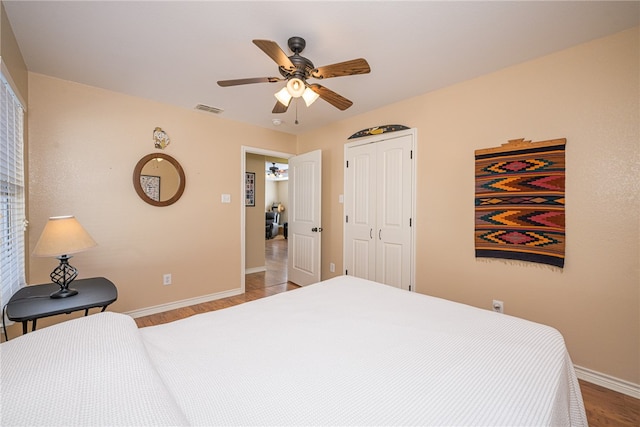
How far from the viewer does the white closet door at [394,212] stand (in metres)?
2.94

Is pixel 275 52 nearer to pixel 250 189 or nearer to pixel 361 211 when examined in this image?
pixel 361 211

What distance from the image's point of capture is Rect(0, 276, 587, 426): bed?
67cm

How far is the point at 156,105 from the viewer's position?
9.82 feet

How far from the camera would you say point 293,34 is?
5.91ft

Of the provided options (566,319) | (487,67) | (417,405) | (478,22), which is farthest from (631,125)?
(417,405)

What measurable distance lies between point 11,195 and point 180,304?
73.6 inches

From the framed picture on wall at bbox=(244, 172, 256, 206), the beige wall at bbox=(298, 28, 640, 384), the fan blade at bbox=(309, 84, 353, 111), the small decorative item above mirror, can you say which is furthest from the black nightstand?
the framed picture on wall at bbox=(244, 172, 256, 206)

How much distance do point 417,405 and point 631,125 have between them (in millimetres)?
2326

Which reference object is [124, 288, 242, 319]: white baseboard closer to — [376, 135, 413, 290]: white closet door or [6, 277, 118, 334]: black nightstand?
[6, 277, 118, 334]: black nightstand

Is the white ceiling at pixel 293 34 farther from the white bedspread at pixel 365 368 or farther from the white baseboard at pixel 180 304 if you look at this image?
the white baseboard at pixel 180 304

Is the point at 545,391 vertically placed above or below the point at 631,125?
below

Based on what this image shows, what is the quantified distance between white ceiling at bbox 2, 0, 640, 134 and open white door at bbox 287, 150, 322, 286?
1.46m

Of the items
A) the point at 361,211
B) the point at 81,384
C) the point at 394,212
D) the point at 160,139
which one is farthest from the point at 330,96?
the point at 160,139

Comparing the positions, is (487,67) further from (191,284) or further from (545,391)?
(191,284)
